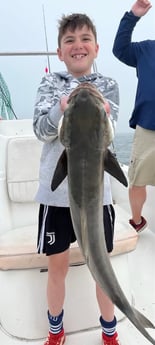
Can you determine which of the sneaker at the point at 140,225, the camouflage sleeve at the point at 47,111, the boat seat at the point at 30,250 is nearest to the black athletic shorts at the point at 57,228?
the boat seat at the point at 30,250

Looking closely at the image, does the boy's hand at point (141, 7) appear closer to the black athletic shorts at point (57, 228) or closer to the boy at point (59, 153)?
the boy at point (59, 153)

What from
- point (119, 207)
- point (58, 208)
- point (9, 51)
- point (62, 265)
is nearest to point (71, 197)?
point (58, 208)

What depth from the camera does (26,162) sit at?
2664 mm

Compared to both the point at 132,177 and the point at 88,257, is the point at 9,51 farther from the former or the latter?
the point at 88,257

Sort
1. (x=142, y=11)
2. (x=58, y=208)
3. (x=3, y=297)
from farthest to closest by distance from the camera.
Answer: (x=142, y=11)
(x=3, y=297)
(x=58, y=208)

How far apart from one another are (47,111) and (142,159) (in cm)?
138

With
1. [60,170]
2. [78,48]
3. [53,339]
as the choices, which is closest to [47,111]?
[78,48]

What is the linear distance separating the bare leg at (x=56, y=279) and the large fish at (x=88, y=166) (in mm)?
655

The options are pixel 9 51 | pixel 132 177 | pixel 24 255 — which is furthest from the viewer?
pixel 9 51

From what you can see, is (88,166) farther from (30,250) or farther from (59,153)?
(30,250)

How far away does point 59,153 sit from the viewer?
58.6 inches

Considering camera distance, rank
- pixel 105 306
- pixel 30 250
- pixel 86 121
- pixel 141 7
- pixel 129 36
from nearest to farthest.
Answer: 1. pixel 86 121
2. pixel 105 306
3. pixel 30 250
4. pixel 141 7
5. pixel 129 36

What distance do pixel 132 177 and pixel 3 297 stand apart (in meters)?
1.17

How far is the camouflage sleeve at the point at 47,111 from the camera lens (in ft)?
3.84
